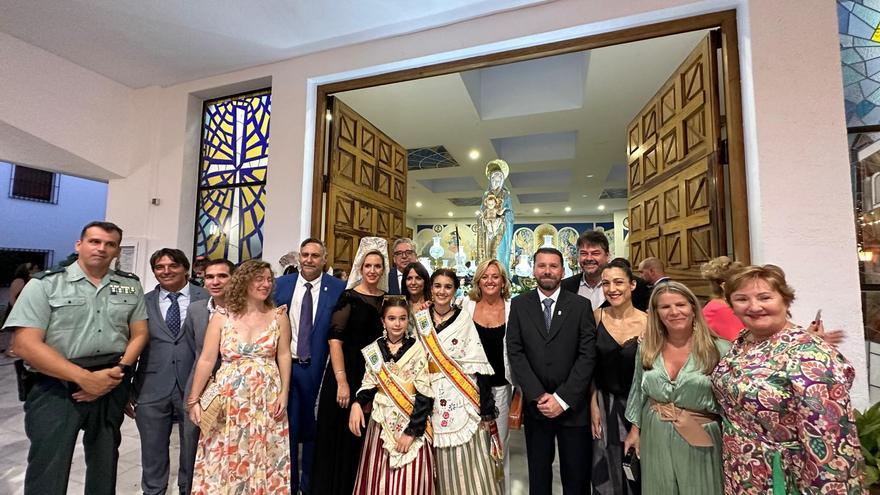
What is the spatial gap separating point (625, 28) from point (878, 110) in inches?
79.5

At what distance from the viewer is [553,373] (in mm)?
2137

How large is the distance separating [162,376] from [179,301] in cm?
49

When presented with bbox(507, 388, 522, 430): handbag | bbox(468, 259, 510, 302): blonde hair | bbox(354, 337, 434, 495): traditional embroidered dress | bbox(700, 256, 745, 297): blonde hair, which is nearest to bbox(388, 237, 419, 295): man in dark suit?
bbox(468, 259, 510, 302): blonde hair

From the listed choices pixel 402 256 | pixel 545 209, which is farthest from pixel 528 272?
pixel 402 256

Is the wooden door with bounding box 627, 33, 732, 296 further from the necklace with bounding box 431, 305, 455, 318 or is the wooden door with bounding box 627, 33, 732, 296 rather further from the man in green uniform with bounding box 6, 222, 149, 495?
the man in green uniform with bounding box 6, 222, 149, 495

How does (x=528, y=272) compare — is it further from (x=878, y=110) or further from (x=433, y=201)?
(x=878, y=110)

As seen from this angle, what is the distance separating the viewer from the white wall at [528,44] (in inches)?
105

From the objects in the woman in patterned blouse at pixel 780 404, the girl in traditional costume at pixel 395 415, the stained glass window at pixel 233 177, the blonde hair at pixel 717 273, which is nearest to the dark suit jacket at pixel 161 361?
the girl in traditional costume at pixel 395 415

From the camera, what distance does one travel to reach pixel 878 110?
2969 mm

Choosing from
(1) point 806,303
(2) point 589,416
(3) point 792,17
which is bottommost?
(2) point 589,416

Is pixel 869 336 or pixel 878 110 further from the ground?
pixel 878 110

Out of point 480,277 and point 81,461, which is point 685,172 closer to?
point 480,277

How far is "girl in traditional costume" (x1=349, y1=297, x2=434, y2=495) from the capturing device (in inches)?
76.0

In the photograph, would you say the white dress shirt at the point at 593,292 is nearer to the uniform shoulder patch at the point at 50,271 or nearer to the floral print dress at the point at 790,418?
the floral print dress at the point at 790,418
